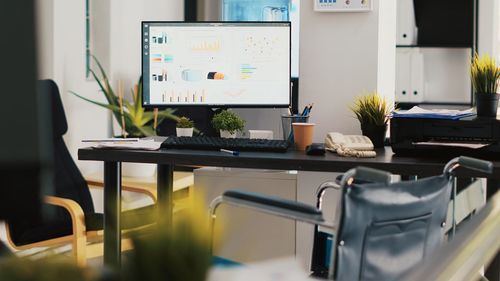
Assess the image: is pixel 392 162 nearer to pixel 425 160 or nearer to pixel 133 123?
pixel 425 160

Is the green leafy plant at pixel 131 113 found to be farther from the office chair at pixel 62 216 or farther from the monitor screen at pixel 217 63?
the monitor screen at pixel 217 63

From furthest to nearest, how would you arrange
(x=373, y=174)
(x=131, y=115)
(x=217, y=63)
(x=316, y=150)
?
1. (x=131, y=115)
2. (x=217, y=63)
3. (x=316, y=150)
4. (x=373, y=174)

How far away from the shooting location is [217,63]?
3.32 meters

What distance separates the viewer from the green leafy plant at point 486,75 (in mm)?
2885

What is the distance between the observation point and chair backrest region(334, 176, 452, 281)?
68.5 inches

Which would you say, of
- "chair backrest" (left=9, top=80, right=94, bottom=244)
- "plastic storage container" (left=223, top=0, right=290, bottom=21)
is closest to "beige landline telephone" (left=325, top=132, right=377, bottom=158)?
"chair backrest" (left=9, top=80, right=94, bottom=244)

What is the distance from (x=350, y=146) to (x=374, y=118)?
297 millimetres

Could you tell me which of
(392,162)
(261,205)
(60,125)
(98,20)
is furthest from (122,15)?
(261,205)

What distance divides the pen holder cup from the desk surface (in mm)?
249

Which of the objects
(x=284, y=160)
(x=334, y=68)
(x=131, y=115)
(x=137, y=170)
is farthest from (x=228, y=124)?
(x=131, y=115)

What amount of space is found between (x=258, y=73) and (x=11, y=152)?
2.99 meters

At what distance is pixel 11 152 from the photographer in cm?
34

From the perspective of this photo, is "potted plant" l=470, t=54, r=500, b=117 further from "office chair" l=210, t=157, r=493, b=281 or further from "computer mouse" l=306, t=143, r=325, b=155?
"office chair" l=210, t=157, r=493, b=281

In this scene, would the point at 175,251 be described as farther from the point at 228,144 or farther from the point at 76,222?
the point at 76,222
